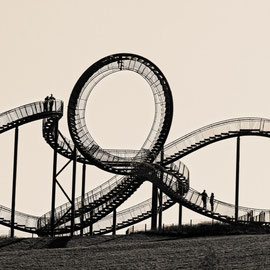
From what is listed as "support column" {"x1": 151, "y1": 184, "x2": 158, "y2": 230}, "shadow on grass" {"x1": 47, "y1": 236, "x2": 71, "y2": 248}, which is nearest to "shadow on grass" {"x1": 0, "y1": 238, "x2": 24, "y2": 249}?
"shadow on grass" {"x1": 47, "y1": 236, "x2": 71, "y2": 248}

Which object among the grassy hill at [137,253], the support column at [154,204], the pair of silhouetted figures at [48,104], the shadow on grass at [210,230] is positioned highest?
the pair of silhouetted figures at [48,104]

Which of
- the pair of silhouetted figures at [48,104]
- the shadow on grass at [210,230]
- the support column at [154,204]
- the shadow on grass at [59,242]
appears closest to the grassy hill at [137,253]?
the shadow on grass at [59,242]

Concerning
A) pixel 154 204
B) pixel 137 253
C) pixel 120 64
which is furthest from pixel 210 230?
pixel 120 64

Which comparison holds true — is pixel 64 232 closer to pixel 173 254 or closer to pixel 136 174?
pixel 136 174

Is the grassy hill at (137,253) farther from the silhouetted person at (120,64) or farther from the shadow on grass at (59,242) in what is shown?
the silhouetted person at (120,64)

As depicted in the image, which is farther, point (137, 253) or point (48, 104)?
point (48, 104)

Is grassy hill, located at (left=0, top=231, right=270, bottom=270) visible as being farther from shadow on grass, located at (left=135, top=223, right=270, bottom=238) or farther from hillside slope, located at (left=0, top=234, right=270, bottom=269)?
shadow on grass, located at (left=135, top=223, right=270, bottom=238)

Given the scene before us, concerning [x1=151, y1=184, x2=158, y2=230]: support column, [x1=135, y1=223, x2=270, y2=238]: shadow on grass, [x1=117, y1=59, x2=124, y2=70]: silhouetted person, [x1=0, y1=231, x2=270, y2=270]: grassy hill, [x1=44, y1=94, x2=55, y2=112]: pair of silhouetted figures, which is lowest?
[x1=0, y1=231, x2=270, y2=270]: grassy hill

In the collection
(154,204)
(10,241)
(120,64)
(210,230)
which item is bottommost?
(10,241)

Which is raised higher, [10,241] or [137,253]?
[10,241]

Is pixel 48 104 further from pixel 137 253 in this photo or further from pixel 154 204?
pixel 137 253
